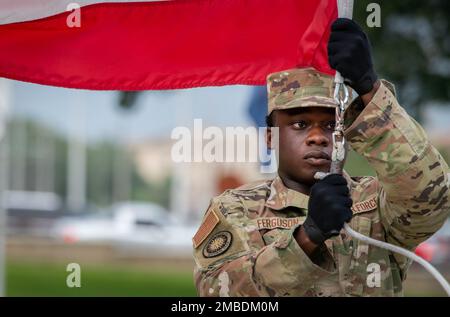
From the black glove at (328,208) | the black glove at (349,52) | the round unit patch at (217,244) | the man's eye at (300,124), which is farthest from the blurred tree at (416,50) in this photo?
the black glove at (328,208)

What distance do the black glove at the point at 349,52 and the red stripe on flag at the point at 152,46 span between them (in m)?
1.40

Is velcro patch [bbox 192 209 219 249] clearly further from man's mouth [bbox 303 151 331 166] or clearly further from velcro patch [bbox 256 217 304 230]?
man's mouth [bbox 303 151 331 166]

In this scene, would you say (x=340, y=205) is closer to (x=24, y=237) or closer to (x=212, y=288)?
(x=212, y=288)

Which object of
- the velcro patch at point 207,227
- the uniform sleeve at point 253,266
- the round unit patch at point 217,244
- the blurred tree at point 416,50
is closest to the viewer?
the uniform sleeve at point 253,266

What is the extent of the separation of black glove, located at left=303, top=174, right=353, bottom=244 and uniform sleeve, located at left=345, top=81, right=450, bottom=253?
23cm

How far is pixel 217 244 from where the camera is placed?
3.92m

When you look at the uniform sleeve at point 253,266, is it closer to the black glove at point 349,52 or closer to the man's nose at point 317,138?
the man's nose at point 317,138

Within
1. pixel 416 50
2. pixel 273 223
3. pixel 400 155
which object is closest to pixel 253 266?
pixel 273 223

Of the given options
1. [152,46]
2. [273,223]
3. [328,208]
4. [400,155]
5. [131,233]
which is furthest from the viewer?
[131,233]

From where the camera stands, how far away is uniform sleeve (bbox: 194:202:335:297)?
354cm

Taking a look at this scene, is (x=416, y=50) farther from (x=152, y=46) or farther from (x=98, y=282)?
(x=98, y=282)

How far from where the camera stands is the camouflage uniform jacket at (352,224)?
11.8ft

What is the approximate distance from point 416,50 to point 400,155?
339 inches

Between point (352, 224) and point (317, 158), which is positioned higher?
point (317, 158)
